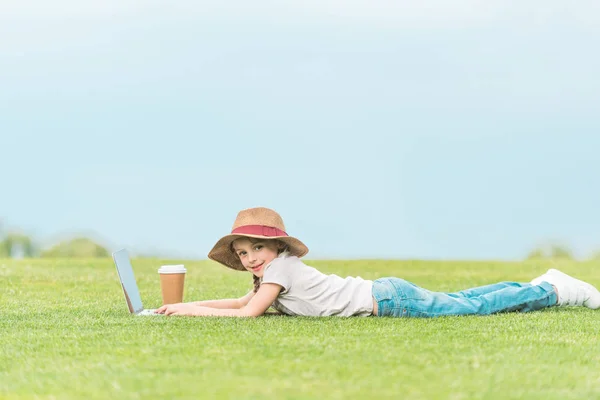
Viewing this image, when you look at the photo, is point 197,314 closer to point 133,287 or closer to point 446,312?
point 133,287

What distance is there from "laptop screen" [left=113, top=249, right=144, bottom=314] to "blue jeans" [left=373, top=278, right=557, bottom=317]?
211 cm

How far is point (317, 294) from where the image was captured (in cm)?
670

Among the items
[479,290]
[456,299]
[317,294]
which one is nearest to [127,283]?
[317,294]

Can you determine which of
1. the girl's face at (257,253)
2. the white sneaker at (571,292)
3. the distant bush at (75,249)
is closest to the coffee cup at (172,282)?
the girl's face at (257,253)

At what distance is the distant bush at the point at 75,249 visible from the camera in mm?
17734

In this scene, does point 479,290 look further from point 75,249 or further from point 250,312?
point 75,249

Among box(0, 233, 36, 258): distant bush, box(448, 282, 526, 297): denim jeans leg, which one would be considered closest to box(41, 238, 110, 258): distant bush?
box(0, 233, 36, 258): distant bush

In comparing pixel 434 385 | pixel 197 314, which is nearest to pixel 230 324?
pixel 197 314

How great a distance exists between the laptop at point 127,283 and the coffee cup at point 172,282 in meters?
0.28

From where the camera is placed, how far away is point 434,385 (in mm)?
4008

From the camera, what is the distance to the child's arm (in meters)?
6.50

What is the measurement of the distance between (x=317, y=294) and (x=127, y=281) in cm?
166

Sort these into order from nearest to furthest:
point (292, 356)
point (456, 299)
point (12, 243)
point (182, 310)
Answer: point (292, 356) < point (182, 310) < point (456, 299) < point (12, 243)

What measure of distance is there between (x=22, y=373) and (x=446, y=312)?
3735 mm
